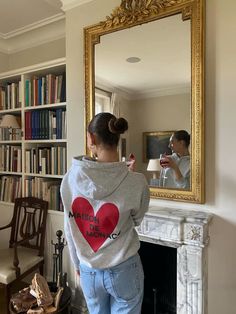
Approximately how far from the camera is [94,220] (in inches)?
43.7

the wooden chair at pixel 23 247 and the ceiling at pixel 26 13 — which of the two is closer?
the wooden chair at pixel 23 247

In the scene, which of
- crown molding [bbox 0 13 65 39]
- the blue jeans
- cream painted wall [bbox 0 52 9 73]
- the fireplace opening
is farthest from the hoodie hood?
cream painted wall [bbox 0 52 9 73]

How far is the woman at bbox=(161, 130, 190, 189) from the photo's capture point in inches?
67.9

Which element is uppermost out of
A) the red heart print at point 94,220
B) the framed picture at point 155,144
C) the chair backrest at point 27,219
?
the framed picture at point 155,144

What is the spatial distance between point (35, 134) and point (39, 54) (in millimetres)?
991

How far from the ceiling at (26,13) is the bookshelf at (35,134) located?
0.45m

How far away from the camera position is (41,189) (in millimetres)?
2574

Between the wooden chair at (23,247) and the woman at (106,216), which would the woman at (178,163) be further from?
the wooden chair at (23,247)

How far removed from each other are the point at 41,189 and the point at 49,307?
1.06 m

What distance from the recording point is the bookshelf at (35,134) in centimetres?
247

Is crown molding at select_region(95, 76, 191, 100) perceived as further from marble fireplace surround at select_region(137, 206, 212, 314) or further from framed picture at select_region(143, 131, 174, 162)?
marble fireplace surround at select_region(137, 206, 212, 314)

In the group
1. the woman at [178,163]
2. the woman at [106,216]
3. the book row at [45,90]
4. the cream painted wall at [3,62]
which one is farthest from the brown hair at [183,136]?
the cream painted wall at [3,62]

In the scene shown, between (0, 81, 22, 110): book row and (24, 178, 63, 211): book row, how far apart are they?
0.82 metres

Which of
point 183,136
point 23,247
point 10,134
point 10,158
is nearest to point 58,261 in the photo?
point 23,247
